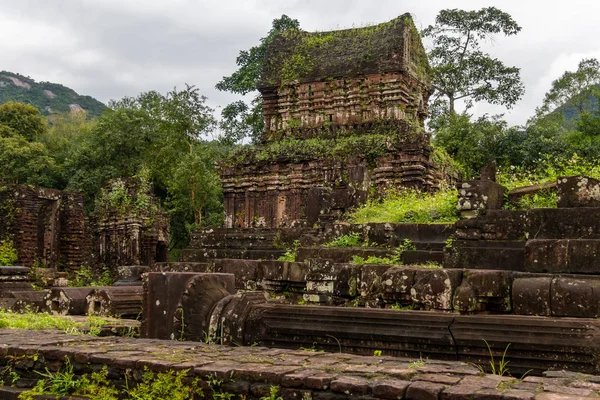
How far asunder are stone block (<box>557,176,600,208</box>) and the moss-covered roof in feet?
40.2

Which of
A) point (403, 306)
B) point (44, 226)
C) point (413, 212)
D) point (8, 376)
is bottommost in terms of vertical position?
point (8, 376)

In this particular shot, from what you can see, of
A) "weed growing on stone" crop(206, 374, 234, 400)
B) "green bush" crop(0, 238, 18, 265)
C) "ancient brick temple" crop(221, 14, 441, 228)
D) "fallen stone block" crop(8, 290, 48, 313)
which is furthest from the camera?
"green bush" crop(0, 238, 18, 265)

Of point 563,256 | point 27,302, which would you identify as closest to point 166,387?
point 563,256

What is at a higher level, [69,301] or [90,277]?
[69,301]

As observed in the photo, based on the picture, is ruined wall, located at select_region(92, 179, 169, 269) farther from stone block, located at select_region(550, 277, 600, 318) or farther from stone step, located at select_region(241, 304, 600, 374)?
stone block, located at select_region(550, 277, 600, 318)

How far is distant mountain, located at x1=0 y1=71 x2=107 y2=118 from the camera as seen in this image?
7812cm

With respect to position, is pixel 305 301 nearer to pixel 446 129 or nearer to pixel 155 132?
pixel 446 129

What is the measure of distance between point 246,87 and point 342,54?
12.2 metres

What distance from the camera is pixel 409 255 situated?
813 centimetres

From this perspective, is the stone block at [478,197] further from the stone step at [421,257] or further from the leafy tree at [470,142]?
the leafy tree at [470,142]

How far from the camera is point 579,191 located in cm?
648

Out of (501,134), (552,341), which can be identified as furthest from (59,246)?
(552,341)

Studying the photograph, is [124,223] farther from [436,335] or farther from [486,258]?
[436,335]

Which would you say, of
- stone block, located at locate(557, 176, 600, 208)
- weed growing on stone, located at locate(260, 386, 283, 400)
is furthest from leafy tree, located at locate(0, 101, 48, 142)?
weed growing on stone, located at locate(260, 386, 283, 400)
